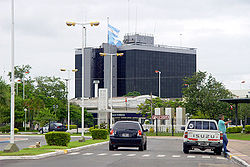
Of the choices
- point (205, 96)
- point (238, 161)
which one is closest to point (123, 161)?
point (238, 161)

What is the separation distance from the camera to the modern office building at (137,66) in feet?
479

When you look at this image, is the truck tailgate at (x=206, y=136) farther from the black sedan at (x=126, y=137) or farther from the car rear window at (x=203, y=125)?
the black sedan at (x=126, y=137)

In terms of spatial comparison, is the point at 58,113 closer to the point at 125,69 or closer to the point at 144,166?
the point at 125,69

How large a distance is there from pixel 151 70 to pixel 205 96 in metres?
90.6

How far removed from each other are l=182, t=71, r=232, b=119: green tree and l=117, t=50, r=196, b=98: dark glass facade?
8307 centimetres

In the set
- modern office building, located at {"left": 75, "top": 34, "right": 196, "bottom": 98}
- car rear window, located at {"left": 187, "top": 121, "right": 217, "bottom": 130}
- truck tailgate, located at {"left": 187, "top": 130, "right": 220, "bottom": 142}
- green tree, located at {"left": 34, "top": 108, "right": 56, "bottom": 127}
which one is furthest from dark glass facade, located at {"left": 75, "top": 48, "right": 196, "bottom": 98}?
truck tailgate, located at {"left": 187, "top": 130, "right": 220, "bottom": 142}

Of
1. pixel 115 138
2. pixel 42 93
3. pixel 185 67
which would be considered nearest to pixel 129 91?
pixel 185 67

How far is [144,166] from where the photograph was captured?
54.1ft

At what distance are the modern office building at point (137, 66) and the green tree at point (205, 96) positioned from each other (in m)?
80.7

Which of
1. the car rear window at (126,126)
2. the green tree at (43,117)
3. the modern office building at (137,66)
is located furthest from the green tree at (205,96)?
the modern office building at (137,66)

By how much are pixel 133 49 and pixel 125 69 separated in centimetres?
673

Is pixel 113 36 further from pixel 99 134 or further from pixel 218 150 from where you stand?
pixel 218 150

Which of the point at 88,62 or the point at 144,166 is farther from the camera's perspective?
the point at 88,62

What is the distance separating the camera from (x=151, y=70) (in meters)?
151
